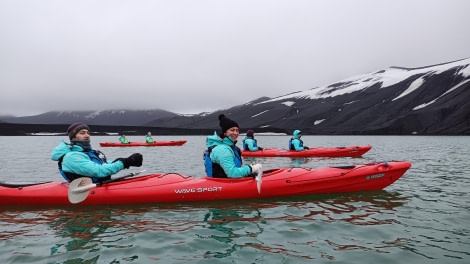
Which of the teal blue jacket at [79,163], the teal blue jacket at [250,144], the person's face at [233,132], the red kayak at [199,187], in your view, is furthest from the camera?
the teal blue jacket at [250,144]

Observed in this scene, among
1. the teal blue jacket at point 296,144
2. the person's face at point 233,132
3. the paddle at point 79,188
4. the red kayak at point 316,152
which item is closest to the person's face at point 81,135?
the paddle at point 79,188

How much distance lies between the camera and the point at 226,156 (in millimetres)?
9492

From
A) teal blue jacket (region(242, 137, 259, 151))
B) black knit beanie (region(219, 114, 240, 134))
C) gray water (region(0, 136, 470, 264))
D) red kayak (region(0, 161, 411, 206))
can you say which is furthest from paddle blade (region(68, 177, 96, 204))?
teal blue jacket (region(242, 137, 259, 151))

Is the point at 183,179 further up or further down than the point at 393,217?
further up

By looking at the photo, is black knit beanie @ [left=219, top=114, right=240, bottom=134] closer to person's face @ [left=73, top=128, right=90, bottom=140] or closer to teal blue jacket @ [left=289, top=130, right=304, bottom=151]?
person's face @ [left=73, top=128, right=90, bottom=140]

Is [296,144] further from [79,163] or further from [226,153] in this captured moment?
[79,163]

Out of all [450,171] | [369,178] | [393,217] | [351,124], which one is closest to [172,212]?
[393,217]

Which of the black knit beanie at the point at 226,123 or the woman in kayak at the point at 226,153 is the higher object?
the black knit beanie at the point at 226,123

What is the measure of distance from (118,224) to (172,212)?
4.73 feet

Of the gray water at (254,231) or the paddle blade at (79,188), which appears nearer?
the gray water at (254,231)

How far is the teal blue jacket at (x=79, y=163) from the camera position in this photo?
8664mm

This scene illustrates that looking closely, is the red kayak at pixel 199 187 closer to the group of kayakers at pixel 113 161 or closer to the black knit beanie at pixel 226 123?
the group of kayakers at pixel 113 161

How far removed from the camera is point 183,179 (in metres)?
10.2

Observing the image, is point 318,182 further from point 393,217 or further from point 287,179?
point 393,217
